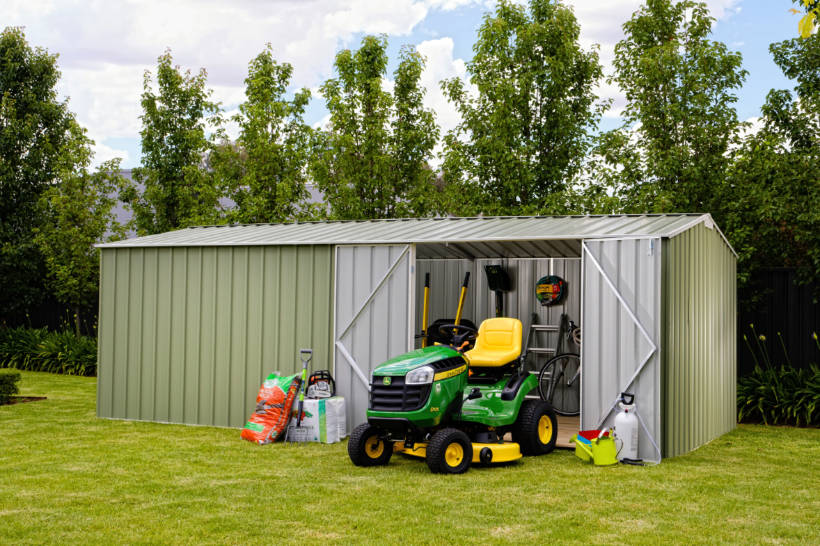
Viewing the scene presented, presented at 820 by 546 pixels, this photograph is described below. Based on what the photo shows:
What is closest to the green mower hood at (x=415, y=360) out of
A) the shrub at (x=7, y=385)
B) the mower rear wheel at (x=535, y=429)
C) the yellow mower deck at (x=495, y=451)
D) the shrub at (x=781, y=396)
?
the yellow mower deck at (x=495, y=451)

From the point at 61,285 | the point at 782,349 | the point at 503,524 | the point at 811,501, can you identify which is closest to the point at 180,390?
the point at 503,524

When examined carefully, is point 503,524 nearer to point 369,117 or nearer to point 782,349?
point 782,349

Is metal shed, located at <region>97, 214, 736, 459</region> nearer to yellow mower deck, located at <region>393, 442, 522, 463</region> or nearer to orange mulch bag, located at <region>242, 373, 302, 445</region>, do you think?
orange mulch bag, located at <region>242, 373, 302, 445</region>

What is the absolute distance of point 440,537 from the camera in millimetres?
5016

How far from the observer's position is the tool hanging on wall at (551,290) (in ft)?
35.3

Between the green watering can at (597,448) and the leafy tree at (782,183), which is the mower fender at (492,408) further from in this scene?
the leafy tree at (782,183)

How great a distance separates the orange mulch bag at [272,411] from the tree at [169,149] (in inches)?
334

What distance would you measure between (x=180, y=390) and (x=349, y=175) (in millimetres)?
6142

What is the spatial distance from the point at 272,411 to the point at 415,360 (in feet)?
6.62

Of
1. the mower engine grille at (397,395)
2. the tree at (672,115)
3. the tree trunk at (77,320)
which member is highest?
the tree at (672,115)

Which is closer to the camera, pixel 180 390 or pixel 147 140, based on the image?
pixel 180 390

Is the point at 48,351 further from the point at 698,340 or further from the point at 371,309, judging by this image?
the point at 698,340

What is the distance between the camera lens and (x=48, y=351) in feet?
53.1

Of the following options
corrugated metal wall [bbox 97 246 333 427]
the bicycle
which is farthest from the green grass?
the bicycle
